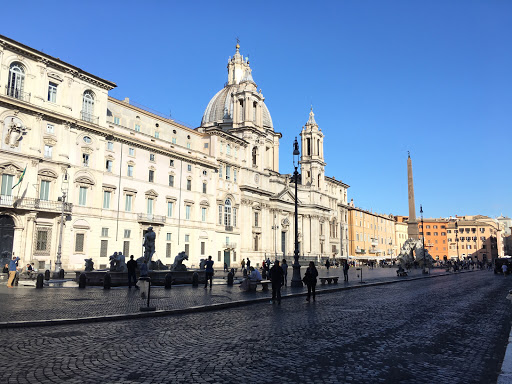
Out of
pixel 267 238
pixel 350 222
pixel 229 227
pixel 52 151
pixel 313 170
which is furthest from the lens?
pixel 350 222

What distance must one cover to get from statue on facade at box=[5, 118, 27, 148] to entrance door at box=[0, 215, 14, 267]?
216 inches

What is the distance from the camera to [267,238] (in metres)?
64.8

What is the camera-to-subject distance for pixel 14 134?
31.4 meters

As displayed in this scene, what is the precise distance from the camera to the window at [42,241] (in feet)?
105

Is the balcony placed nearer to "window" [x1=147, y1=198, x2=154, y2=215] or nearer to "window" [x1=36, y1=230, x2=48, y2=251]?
"window" [x1=147, y1=198, x2=154, y2=215]

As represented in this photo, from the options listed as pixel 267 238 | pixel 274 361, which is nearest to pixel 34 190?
pixel 274 361

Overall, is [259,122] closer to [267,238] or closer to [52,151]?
[267,238]

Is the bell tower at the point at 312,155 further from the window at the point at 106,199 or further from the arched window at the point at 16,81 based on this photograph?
the arched window at the point at 16,81

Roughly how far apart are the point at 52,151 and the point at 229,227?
25.2 m

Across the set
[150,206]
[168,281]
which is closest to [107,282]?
[168,281]

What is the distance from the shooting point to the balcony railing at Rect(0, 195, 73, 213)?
99.3ft

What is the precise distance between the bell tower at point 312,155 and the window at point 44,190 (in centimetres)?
5396

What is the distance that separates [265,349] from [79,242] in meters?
31.8

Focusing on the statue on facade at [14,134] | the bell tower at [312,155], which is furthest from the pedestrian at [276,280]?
the bell tower at [312,155]
